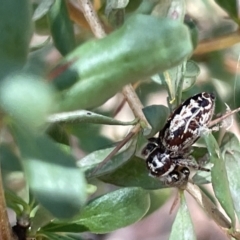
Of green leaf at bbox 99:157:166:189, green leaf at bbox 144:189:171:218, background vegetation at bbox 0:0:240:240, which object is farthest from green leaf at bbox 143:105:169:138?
green leaf at bbox 144:189:171:218

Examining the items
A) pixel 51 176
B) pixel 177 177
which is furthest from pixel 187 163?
pixel 51 176

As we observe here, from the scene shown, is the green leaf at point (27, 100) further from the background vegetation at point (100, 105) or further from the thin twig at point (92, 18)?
the thin twig at point (92, 18)

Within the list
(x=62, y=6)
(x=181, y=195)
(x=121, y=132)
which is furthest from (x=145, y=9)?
(x=121, y=132)

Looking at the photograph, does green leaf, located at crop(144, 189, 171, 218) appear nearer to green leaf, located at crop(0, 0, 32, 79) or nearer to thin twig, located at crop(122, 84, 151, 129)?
thin twig, located at crop(122, 84, 151, 129)

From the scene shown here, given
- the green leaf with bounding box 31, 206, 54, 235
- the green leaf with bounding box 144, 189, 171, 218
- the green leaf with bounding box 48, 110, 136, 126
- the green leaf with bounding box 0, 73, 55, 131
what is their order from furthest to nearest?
the green leaf with bounding box 144, 189, 171, 218, the green leaf with bounding box 31, 206, 54, 235, the green leaf with bounding box 48, 110, 136, 126, the green leaf with bounding box 0, 73, 55, 131

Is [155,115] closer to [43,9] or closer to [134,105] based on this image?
[134,105]

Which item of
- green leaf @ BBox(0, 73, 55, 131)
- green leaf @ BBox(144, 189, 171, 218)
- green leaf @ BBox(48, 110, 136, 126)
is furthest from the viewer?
green leaf @ BBox(144, 189, 171, 218)
